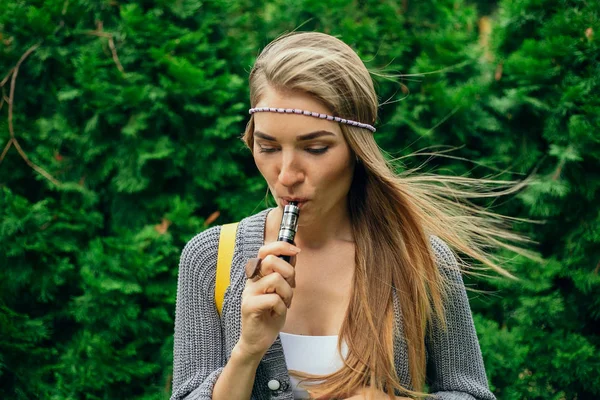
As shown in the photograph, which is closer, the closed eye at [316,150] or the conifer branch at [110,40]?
the closed eye at [316,150]

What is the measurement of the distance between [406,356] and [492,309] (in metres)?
1.47

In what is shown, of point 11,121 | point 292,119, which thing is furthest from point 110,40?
point 292,119

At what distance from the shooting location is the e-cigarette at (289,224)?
202cm

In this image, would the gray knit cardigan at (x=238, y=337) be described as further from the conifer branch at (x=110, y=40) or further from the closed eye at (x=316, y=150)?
the conifer branch at (x=110, y=40)

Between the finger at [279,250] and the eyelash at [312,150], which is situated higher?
the eyelash at [312,150]

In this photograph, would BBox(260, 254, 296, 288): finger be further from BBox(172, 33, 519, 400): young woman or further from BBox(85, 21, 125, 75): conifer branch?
BBox(85, 21, 125, 75): conifer branch

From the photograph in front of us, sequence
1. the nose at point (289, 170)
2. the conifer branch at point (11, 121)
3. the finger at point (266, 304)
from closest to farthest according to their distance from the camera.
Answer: the finger at point (266, 304) < the nose at point (289, 170) < the conifer branch at point (11, 121)

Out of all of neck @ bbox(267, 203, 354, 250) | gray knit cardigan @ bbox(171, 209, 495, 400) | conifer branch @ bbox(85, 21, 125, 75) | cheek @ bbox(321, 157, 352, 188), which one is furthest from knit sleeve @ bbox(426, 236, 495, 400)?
conifer branch @ bbox(85, 21, 125, 75)

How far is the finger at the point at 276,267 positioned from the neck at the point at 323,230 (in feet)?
1.44

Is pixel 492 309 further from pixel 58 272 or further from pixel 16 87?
pixel 16 87

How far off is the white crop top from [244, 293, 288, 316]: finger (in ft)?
1.05

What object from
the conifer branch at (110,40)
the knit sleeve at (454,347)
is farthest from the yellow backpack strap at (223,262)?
the conifer branch at (110,40)

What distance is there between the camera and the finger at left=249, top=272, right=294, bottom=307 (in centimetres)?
195

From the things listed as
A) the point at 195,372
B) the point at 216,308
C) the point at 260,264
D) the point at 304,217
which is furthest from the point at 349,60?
the point at 195,372
